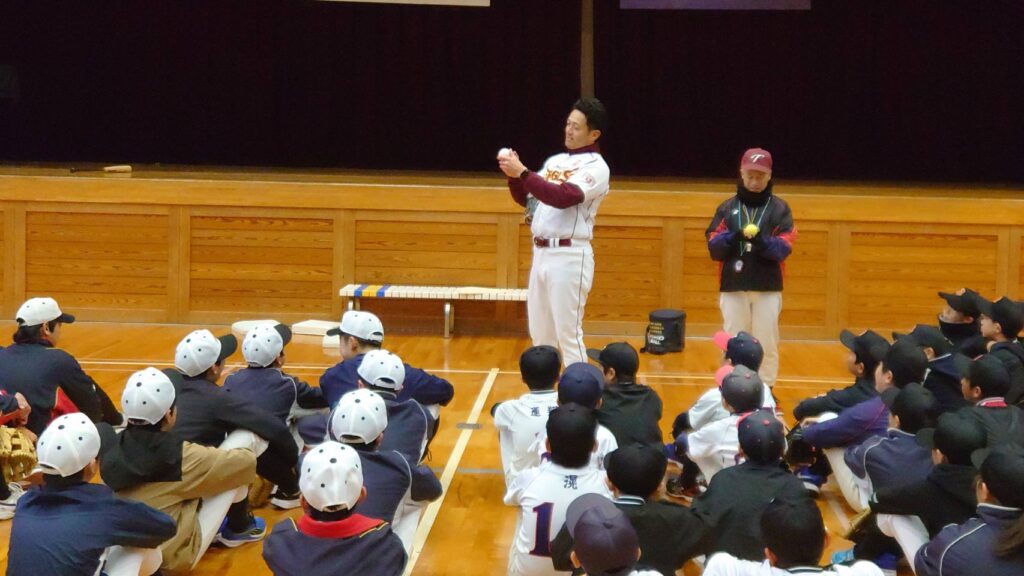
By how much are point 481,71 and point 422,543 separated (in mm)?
10819

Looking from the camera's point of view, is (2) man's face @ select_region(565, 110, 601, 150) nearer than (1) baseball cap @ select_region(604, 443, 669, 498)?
No

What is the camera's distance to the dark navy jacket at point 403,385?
5656 millimetres

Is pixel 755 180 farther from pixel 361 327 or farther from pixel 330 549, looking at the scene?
pixel 330 549

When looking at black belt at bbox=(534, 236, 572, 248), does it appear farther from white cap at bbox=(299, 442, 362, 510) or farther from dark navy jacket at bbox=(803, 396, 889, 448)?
white cap at bbox=(299, 442, 362, 510)

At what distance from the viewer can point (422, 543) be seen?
17.6ft

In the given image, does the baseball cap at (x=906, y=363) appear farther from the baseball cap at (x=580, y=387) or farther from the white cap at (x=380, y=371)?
the white cap at (x=380, y=371)

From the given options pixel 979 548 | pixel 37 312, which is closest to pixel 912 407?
pixel 979 548

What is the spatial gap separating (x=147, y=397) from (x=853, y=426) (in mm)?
3125

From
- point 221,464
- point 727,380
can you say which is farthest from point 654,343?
point 221,464

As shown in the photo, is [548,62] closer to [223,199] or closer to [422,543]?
[223,199]

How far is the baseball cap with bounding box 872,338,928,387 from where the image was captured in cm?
522

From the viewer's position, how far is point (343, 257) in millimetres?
11172

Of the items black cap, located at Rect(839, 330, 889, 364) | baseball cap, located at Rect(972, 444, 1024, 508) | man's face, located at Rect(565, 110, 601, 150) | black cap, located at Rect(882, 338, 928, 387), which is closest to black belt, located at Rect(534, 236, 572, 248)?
man's face, located at Rect(565, 110, 601, 150)

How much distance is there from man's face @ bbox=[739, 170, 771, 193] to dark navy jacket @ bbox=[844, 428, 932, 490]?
291 cm
